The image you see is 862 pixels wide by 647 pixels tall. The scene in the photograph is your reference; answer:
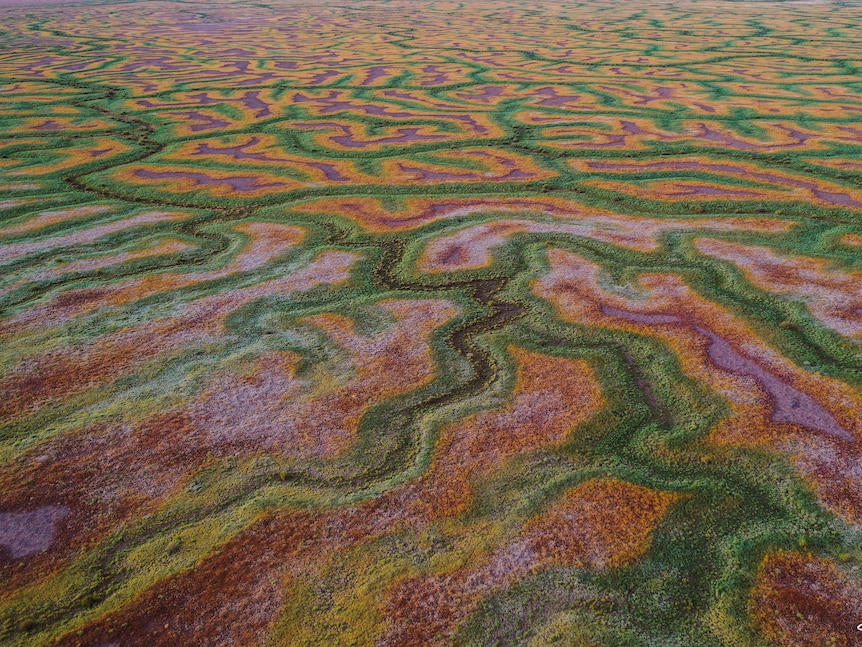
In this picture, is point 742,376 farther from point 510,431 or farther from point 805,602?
point 805,602


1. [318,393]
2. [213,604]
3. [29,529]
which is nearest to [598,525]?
[213,604]

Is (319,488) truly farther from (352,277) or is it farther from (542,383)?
(352,277)

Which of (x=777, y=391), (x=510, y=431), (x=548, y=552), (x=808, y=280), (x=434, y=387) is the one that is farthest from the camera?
(x=808, y=280)

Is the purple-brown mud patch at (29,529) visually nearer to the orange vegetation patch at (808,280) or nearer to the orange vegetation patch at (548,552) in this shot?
the orange vegetation patch at (548,552)

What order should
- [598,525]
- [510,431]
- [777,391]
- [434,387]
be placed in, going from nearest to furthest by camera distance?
[598,525] < [510,431] < [777,391] < [434,387]

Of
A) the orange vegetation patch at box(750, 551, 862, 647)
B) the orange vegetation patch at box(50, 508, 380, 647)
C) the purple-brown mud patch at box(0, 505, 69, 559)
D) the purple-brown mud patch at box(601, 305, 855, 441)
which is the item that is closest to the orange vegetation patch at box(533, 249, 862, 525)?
the purple-brown mud patch at box(601, 305, 855, 441)

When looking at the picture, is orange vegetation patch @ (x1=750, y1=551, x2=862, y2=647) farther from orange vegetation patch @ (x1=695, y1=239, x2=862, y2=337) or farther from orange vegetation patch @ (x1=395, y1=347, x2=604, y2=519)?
orange vegetation patch @ (x1=695, y1=239, x2=862, y2=337)
